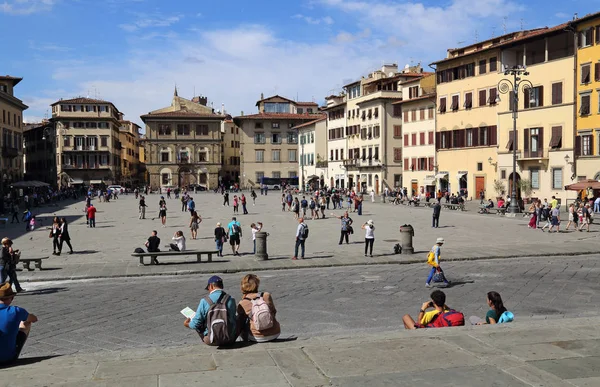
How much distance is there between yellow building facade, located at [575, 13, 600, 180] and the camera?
4159 cm

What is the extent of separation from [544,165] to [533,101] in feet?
16.2

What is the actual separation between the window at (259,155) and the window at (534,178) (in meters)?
59.0

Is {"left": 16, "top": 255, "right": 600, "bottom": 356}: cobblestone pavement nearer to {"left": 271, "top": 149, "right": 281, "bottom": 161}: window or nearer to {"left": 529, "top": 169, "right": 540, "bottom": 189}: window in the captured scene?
{"left": 529, "top": 169, "right": 540, "bottom": 189}: window

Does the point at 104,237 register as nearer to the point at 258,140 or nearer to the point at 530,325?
the point at 530,325

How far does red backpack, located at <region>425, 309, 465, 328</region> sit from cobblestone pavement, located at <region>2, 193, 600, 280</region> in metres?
9.71

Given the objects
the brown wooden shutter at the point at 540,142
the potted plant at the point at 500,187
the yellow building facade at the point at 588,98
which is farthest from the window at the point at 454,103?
the yellow building facade at the point at 588,98

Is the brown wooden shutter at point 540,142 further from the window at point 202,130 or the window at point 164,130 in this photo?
the window at point 164,130

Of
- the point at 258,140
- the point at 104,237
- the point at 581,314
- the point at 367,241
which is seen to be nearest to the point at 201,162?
the point at 258,140

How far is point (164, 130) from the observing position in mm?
97750

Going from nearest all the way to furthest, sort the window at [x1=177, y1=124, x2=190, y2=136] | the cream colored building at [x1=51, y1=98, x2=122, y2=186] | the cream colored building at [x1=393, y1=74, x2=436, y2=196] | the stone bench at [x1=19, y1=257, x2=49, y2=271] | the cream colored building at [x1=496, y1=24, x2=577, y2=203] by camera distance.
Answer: the stone bench at [x1=19, y1=257, x2=49, y2=271] < the cream colored building at [x1=496, y1=24, x2=577, y2=203] < the cream colored building at [x1=393, y1=74, x2=436, y2=196] < the cream colored building at [x1=51, y1=98, x2=122, y2=186] < the window at [x1=177, y1=124, x2=190, y2=136]

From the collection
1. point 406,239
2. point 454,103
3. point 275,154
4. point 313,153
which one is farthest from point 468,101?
point 275,154

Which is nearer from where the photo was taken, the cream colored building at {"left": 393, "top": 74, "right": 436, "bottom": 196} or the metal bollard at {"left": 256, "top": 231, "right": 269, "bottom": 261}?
the metal bollard at {"left": 256, "top": 231, "right": 269, "bottom": 261}

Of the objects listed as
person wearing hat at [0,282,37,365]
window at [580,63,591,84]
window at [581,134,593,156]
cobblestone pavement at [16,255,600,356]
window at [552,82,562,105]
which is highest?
window at [580,63,591,84]

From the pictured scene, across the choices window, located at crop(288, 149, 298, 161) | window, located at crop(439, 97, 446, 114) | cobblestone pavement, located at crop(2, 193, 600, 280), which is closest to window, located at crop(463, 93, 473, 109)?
window, located at crop(439, 97, 446, 114)
